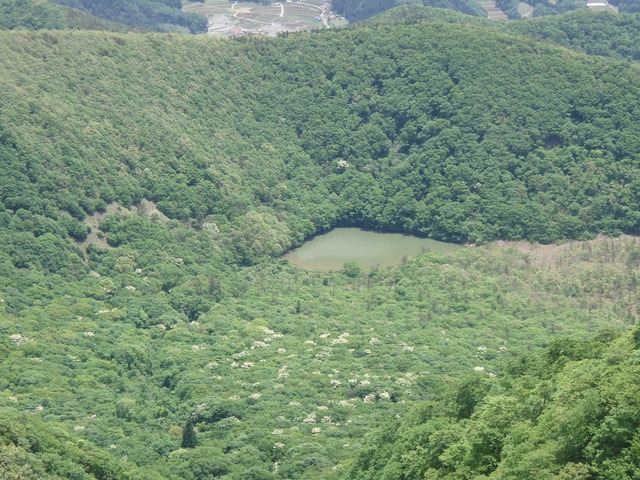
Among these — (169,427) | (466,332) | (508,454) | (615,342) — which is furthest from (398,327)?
(508,454)

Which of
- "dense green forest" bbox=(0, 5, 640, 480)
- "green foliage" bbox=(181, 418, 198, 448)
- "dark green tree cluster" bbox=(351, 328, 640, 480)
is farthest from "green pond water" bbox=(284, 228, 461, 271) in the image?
"dark green tree cluster" bbox=(351, 328, 640, 480)

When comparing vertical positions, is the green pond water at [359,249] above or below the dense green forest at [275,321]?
below

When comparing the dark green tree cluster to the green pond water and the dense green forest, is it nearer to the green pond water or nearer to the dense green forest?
the dense green forest

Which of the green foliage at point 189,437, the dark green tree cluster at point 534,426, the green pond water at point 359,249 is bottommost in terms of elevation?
the green pond water at point 359,249

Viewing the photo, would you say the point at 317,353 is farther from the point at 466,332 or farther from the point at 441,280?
the point at 441,280

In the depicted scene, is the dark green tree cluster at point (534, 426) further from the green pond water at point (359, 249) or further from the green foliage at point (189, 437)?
the green pond water at point (359, 249)

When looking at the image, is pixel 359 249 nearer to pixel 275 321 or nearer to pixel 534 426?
pixel 275 321

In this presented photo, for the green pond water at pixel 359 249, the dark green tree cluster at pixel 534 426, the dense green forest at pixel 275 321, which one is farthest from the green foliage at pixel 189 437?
the green pond water at pixel 359 249
